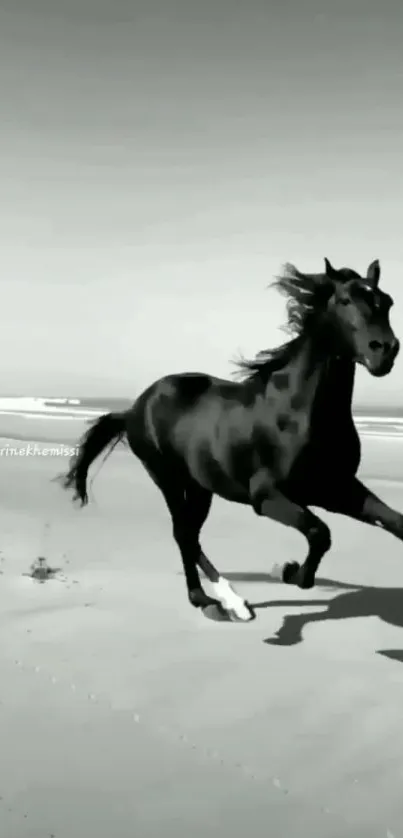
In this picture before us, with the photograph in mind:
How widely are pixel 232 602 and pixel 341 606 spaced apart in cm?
62

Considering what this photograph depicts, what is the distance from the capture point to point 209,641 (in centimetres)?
370

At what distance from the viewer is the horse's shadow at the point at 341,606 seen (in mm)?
3754

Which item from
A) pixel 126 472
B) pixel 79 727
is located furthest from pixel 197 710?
pixel 126 472

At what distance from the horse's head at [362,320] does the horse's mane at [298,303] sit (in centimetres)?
5

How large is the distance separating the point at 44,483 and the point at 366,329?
242 inches

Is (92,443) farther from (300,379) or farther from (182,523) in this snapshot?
(300,379)

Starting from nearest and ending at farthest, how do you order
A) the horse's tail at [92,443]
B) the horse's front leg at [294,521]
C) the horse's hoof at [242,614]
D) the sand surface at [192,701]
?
the sand surface at [192,701], the horse's front leg at [294,521], the horse's hoof at [242,614], the horse's tail at [92,443]

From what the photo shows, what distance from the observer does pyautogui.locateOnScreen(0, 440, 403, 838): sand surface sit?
2295 mm

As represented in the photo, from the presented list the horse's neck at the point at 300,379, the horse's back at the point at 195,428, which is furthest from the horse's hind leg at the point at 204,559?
the horse's neck at the point at 300,379

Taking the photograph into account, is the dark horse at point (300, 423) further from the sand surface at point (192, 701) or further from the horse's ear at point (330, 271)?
the sand surface at point (192, 701)

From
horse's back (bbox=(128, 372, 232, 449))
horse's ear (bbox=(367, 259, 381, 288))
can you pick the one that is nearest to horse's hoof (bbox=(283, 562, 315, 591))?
horse's back (bbox=(128, 372, 232, 449))

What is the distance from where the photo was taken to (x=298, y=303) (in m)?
3.71

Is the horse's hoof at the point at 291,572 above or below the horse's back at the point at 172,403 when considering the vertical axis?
below

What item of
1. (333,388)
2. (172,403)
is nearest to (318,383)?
(333,388)
